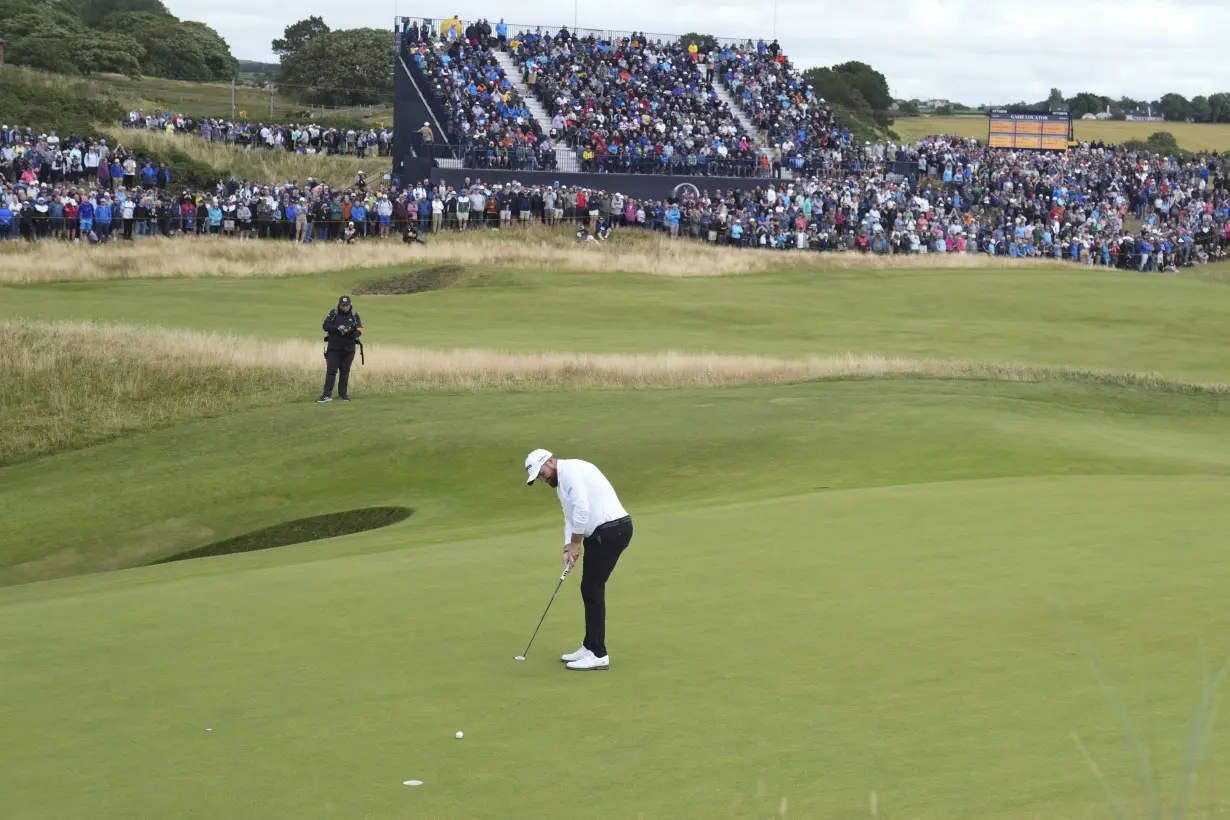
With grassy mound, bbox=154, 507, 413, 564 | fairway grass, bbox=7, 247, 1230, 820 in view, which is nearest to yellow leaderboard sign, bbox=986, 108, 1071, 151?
fairway grass, bbox=7, 247, 1230, 820

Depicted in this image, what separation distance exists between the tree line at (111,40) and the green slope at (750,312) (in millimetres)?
51298

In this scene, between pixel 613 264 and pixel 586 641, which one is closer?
pixel 586 641

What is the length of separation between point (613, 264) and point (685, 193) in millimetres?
12738

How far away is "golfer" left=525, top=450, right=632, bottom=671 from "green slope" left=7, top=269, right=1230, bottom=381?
2608 centimetres

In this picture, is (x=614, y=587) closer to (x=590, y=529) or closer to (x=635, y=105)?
(x=590, y=529)

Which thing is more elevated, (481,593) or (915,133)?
(915,133)

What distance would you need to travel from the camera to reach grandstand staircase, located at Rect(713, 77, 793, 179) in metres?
71.6

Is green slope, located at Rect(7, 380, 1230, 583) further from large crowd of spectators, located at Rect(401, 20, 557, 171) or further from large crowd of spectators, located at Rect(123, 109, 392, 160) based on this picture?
large crowd of spectators, located at Rect(123, 109, 392, 160)

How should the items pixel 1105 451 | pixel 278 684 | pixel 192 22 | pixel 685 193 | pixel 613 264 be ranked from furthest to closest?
pixel 192 22
pixel 685 193
pixel 613 264
pixel 1105 451
pixel 278 684

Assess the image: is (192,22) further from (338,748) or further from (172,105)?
(338,748)

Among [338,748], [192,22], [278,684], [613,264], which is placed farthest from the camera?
[192,22]

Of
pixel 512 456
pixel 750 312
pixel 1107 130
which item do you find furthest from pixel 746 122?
pixel 1107 130

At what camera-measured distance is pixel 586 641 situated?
38.9 ft

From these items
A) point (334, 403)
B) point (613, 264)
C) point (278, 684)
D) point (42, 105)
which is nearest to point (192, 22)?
point (42, 105)
